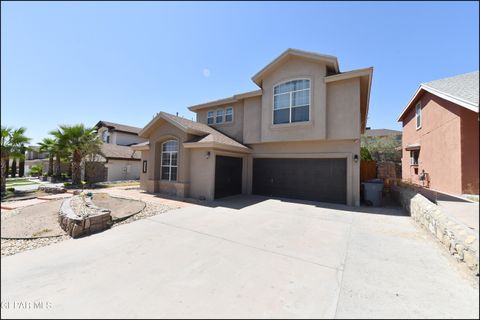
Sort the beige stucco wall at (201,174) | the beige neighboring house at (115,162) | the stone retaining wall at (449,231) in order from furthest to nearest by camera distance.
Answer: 1. the beige neighboring house at (115,162)
2. the beige stucco wall at (201,174)
3. the stone retaining wall at (449,231)

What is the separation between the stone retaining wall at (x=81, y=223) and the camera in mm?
6111

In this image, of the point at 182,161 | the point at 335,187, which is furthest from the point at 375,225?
the point at 182,161

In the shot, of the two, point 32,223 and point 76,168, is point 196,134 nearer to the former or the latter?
point 32,223

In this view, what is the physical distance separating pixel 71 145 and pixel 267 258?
20.6 meters

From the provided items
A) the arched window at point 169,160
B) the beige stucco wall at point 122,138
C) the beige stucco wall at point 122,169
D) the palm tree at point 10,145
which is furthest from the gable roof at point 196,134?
the beige stucco wall at point 122,138

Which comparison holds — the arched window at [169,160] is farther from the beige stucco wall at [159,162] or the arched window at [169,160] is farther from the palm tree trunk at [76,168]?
the palm tree trunk at [76,168]

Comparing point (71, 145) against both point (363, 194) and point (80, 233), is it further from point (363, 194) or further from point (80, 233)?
point (363, 194)

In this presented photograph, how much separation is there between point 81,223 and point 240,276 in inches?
218

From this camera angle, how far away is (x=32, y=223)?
21.8ft

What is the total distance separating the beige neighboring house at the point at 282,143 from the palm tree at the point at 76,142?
7.52 m

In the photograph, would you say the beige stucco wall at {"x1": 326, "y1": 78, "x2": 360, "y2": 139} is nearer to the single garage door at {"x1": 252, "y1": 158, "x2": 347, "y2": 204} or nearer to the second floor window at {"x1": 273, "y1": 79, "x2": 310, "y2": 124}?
the second floor window at {"x1": 273, "y1": 79, "x2": 310, "y2": 124}

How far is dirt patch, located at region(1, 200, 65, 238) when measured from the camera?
18.9 ft

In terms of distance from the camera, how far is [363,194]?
11.8m

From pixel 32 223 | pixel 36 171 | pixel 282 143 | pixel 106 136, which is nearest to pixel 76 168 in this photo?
pixel 32 223
